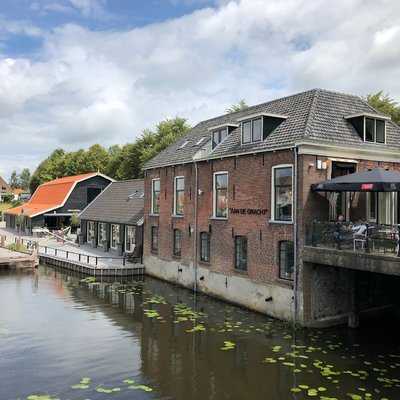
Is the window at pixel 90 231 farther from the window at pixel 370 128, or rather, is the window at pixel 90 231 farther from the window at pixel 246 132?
the window at pixel 370 128

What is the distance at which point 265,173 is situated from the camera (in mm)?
16672

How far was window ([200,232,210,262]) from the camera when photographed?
2036cm

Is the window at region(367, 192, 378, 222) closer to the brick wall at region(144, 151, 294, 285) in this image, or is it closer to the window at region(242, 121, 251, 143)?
the brick wall at region(144, 151, 294, 285)

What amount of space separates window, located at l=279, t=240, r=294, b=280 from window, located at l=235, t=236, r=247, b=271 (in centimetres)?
211

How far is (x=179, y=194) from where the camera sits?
22797mm

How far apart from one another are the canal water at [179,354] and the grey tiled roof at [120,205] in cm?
1085

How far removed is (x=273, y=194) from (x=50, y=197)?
36.2 m

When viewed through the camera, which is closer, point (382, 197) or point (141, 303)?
point (382, 197)

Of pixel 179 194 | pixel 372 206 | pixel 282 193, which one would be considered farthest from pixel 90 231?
pixel 372 206

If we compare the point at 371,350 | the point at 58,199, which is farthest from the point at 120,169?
the point at 371,350

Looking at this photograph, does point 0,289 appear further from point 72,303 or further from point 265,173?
point 265,173

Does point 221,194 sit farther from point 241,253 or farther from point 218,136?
point 218,136

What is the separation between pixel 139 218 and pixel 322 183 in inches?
606

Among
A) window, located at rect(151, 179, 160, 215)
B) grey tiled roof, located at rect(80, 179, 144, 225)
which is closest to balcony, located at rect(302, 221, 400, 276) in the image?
window, located at rect(151, 179, 160, 215)
